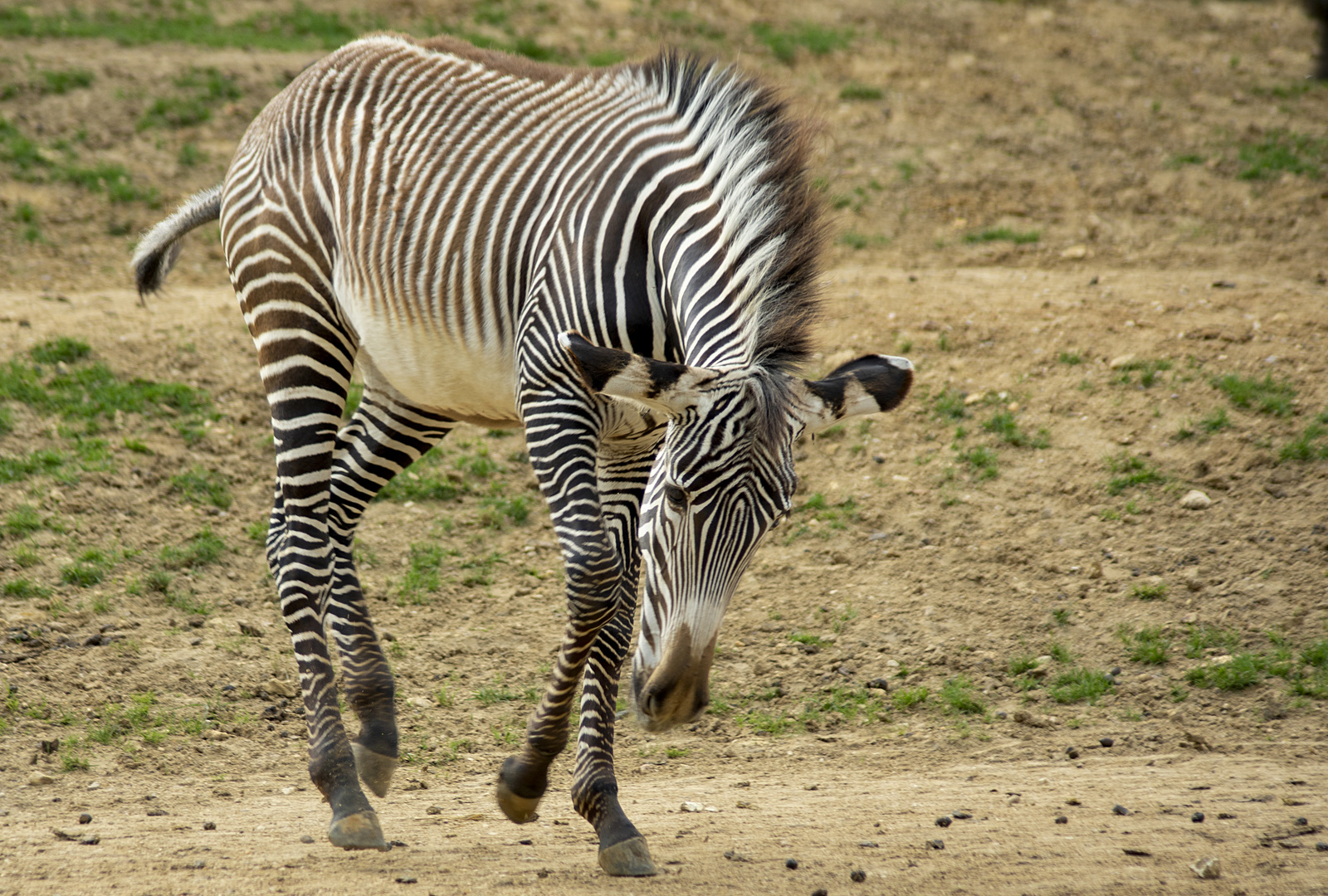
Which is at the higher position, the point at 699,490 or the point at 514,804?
the point at 699,490

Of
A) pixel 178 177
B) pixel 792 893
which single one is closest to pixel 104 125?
pixel 178 177

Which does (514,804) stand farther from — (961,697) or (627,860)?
(961,697)

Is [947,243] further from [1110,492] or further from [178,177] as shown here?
[178,177]

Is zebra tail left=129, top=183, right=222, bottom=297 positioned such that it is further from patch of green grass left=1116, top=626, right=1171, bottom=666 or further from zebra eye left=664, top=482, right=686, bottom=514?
patch of green grass left=1116, top=626, right=1171, bottom=666

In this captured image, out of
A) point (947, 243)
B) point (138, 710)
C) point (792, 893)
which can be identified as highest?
point (947, 243)

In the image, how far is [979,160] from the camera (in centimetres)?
1309

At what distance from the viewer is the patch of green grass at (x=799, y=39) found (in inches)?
611

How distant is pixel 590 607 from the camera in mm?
4168

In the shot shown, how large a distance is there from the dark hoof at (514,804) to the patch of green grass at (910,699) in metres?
2.55

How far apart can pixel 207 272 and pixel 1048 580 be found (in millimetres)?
8288

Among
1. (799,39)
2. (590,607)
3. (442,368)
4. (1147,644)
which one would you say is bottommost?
(1147,644)

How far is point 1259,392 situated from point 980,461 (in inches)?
88.2

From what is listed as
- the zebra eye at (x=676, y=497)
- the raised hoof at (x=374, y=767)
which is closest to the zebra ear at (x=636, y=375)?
the zebra eye at (x=676, y=497)

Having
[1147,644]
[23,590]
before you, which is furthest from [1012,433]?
[23,590]
